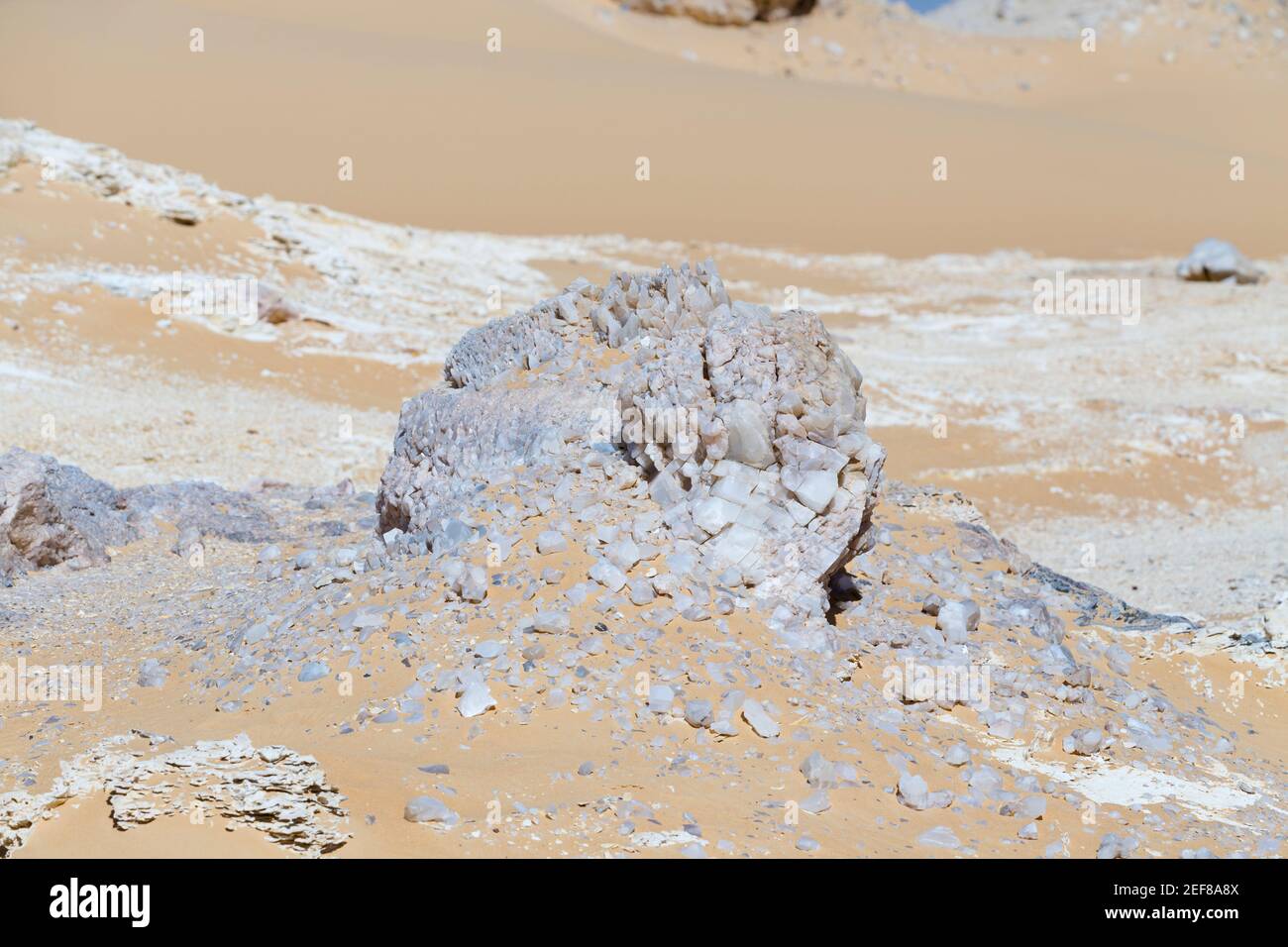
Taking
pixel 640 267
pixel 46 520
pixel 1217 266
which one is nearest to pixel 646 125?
pixel 640 267

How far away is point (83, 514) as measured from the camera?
8.12 m

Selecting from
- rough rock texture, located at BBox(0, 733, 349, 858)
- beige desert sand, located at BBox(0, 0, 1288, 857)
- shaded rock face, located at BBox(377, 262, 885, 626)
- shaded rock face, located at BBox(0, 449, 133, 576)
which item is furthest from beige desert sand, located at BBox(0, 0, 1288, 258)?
rough rock texture, located at BBox(0, 733, 349, 858)

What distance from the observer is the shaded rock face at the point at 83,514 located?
7.63 meters

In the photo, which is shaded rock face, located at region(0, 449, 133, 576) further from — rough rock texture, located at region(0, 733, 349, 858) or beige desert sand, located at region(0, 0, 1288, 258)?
beige desert sand, located at region(0, 0, 1288, 258)

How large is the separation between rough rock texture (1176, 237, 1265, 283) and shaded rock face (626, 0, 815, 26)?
22.9 meters

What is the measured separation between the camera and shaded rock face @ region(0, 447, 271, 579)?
7.63 m

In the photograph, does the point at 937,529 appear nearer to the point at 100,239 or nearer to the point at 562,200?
the point at 100,239

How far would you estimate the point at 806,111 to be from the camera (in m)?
35.8

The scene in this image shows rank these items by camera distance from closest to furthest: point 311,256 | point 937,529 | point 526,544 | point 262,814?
point 262,814 → point 526,544 → point 937,529 → point 311,256

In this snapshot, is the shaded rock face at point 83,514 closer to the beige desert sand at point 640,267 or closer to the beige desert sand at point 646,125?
the beige desert sand at point 640,267

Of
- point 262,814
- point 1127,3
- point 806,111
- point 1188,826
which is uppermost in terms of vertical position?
point 1127,3

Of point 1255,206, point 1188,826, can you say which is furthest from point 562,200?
point 1188,826

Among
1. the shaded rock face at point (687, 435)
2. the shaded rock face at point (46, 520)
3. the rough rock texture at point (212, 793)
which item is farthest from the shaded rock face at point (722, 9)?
the rough rock texture at point (212, 793)

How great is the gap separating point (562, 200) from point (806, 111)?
1079 cm
